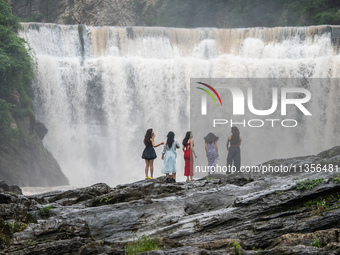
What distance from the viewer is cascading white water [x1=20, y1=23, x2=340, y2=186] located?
34000mm

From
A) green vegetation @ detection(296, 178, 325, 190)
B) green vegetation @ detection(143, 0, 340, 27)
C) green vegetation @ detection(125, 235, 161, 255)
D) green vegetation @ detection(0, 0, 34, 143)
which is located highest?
green vegetation @ detection(143, 0, 340, 27)

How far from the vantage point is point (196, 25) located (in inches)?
2126

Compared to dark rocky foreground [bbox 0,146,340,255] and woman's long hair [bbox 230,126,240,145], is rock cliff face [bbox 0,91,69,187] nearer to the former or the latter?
woman's long hair [bbox 230,126,240,145]

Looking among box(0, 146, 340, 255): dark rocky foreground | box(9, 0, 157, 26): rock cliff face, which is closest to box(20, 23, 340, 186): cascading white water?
box(9, 0, 157, 26): rock cliff face

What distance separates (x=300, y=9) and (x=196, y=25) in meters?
10.1

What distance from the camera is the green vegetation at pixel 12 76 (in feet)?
98.4

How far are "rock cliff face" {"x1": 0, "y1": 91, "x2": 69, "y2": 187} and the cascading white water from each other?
85.0 inches

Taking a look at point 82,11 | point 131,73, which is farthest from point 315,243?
point 82,11

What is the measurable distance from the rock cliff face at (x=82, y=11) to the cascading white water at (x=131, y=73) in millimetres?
19728

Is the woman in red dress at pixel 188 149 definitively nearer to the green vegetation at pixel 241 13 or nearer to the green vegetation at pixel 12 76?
the green vegetation at pixel 12 76

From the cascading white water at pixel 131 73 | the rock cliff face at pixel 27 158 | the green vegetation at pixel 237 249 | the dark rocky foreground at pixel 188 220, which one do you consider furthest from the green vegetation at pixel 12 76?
the green vegetation at pixel 237 249

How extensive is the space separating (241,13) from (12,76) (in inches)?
1045

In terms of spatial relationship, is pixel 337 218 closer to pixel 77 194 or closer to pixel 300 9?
pixel 77 194

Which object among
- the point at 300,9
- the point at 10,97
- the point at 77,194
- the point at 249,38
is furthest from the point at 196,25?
the point at 77,194
